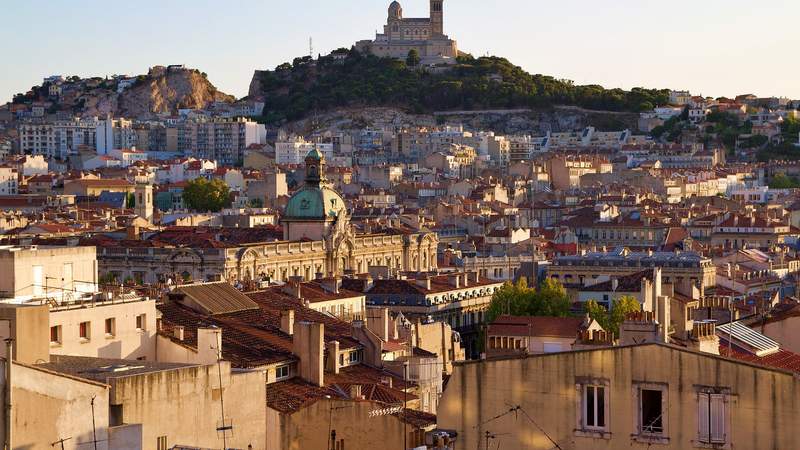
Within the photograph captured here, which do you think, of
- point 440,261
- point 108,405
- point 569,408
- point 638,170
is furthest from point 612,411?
point 638,170

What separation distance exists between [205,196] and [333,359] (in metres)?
122

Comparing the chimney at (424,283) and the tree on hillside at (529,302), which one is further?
the chimney at (424,283)

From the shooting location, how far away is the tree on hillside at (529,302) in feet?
208

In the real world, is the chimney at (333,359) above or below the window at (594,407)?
below

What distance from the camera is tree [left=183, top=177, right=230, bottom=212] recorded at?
154 m

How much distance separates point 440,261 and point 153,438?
82262 millimetres

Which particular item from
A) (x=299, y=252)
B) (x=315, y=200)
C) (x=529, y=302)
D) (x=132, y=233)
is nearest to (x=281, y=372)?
(x=529, y=302)

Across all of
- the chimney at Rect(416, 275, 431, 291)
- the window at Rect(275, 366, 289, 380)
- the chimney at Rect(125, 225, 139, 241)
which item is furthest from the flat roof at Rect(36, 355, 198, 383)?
the chimney at Rect(125, 225, 139, 241)

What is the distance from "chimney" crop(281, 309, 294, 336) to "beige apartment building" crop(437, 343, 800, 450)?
15753 millimetres

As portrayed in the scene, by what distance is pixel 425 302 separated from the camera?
69.5 m

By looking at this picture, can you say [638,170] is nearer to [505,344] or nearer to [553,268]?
[553,268]

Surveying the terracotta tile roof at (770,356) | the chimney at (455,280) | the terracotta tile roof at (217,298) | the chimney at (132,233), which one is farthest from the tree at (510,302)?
the terracotta tile roof at (770,356)

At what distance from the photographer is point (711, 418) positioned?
59.0ft

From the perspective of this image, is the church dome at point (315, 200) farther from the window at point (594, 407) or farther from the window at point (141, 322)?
the window at point (594, 407)
